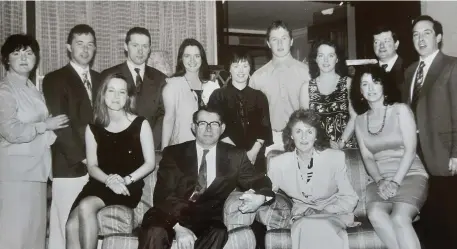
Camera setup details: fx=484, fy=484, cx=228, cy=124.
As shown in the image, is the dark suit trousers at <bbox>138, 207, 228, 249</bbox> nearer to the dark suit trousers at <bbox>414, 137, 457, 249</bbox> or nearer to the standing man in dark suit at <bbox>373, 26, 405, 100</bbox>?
the dark suit trousers at <bbox>414, 137, 457, 249</bbox>

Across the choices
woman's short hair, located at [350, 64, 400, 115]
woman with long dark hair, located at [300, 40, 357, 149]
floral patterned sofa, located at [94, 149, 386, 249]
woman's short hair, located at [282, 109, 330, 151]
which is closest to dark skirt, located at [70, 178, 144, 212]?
floral patterned sofa, located at [94, 149, 386, 249]

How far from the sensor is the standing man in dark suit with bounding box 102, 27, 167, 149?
361cm

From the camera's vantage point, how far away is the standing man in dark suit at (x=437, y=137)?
9.91ft

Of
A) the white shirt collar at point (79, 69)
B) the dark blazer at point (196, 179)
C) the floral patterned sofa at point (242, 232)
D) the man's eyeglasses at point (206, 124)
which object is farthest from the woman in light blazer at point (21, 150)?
the man's eyeglasses at point (206, 124)

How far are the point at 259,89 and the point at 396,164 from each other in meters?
1.10

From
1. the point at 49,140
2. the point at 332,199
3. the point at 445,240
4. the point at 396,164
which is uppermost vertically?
the point at 49,140

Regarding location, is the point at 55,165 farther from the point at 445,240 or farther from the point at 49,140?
the point at 445,240

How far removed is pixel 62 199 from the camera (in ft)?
11.1

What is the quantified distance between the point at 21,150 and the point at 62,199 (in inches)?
20.7

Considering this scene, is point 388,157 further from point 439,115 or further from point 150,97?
point 150,97

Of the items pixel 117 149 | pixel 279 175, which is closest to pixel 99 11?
pixel 117 149

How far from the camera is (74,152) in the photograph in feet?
10.8

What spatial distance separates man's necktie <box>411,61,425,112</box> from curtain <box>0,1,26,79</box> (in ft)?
10.4

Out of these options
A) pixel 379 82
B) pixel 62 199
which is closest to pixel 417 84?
pixel 379 82
